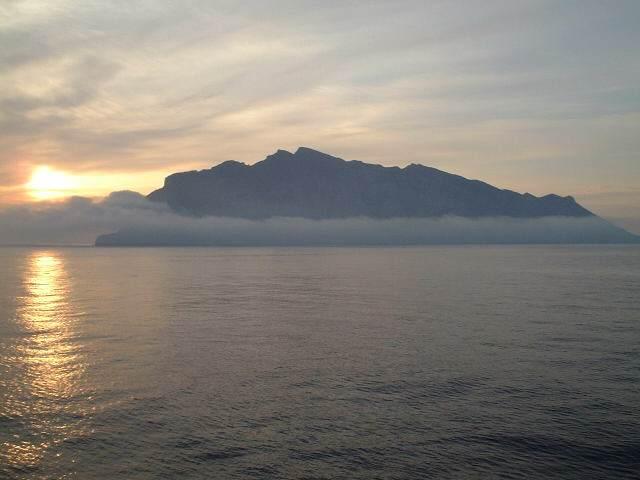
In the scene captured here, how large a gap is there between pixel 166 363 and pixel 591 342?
4518 cm

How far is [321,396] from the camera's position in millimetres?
37938

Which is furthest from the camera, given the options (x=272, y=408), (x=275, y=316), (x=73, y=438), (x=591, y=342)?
(x=275, y=316)

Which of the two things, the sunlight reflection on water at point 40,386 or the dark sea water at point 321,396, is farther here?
the sunlight reflection on water at point 40,386

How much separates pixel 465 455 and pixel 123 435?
66.7 ft

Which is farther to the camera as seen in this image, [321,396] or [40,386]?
[40,386]

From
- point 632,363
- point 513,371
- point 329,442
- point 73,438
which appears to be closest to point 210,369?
point 73,438

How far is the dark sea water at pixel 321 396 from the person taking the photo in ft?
90.2

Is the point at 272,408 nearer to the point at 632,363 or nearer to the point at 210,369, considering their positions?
the point at 210,369

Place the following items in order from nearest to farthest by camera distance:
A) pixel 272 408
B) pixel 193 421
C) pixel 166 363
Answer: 1. pixel 193 421
2. pixel 272 408
3. pixel 166 363

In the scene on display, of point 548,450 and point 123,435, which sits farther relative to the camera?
point 123,435

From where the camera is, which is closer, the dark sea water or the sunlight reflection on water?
the dark sea water

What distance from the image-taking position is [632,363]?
46.0 m

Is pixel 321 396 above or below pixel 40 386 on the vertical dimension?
above

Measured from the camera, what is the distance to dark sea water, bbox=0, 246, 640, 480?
27.5 meters
